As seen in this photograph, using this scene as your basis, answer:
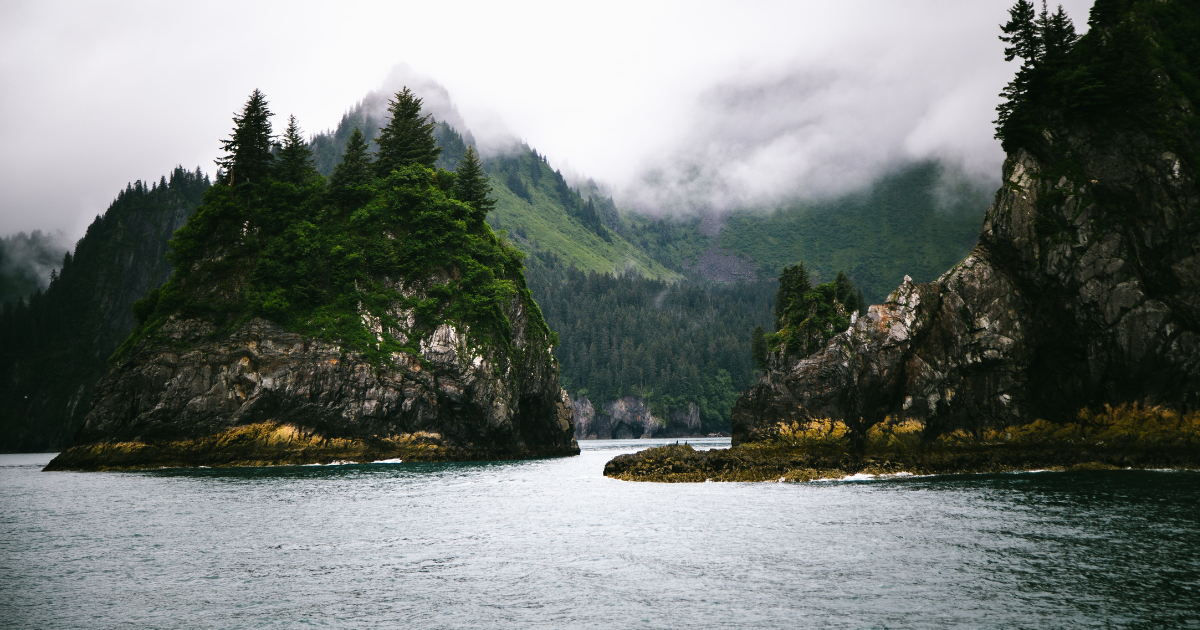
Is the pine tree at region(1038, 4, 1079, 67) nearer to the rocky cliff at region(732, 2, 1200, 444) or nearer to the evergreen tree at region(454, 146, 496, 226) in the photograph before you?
the rocky cliff at region(732, 2, 1200, 444)

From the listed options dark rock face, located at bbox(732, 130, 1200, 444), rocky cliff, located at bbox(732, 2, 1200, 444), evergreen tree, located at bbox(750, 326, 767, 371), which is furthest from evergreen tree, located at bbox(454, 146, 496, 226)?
evergreen tree, located at bbox(750, 326, 767, 371)

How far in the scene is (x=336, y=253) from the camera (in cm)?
8475

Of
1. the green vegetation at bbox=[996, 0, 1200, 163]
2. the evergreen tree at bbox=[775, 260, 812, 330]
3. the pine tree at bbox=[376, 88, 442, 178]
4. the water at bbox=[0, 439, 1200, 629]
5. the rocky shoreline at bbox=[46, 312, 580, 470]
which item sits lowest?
the water at bbox=[0, 439, 1200, 629]

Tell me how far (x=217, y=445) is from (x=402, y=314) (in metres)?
25.0

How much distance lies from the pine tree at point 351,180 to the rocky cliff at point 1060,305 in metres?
65.4

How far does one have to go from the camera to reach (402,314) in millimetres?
85000

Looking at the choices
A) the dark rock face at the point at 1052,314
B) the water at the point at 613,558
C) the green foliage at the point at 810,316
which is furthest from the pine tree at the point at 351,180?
the dark rock face at the point at 1052,314

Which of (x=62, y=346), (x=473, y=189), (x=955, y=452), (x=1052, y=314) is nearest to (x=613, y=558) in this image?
(x=955, y=452)

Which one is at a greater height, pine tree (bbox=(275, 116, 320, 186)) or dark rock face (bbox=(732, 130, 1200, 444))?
pine tree (bbox=(275, 116, 320, 186))

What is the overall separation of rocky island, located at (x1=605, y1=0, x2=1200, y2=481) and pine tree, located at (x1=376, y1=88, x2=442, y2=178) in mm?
57420

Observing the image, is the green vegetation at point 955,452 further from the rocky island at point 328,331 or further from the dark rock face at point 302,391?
the rocky island at point 328,331

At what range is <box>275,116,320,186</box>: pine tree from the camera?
91188mm

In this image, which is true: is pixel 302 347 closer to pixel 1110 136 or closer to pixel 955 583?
pixel 955 583

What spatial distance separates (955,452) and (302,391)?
67.6 meters
